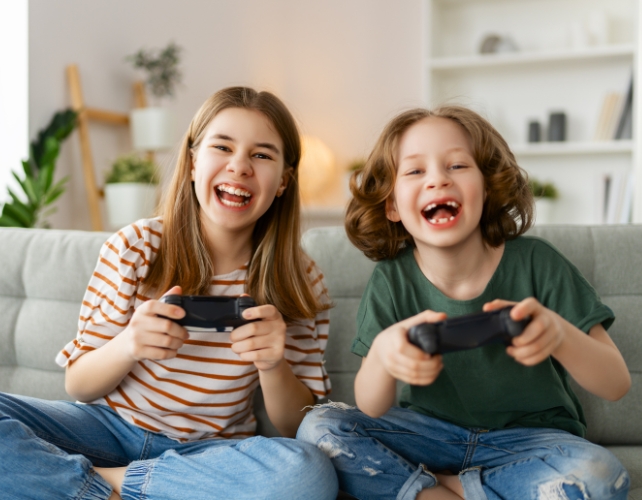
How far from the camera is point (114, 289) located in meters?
1.23

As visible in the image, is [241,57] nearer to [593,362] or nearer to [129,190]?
[129,190]

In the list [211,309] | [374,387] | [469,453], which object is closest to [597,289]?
[469,453]

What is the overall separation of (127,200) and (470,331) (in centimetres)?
200

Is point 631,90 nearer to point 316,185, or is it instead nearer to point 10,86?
point 316,185

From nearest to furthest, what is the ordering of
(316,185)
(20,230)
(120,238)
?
(120,238) → (20,230) → (316,185)

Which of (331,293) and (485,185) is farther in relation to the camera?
(331,293)

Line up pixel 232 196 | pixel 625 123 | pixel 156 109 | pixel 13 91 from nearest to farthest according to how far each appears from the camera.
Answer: pixel 232 196 < pixel 13 91 < pixel 156 109 < pixel 625 123

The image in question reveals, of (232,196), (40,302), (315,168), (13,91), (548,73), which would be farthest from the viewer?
(315,168)

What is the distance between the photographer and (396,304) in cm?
119

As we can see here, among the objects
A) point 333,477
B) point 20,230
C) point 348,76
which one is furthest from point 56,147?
point 348,76

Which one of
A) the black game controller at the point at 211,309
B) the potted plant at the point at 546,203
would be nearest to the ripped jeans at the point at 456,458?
the black game controller at the point at 211,309

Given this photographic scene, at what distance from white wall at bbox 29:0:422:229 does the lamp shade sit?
0.54 feet

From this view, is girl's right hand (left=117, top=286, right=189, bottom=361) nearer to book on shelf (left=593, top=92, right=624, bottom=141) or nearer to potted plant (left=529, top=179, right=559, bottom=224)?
potted plant (left=529, top=179, right=559, bottom=224)

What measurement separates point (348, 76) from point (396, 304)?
3084 mm
